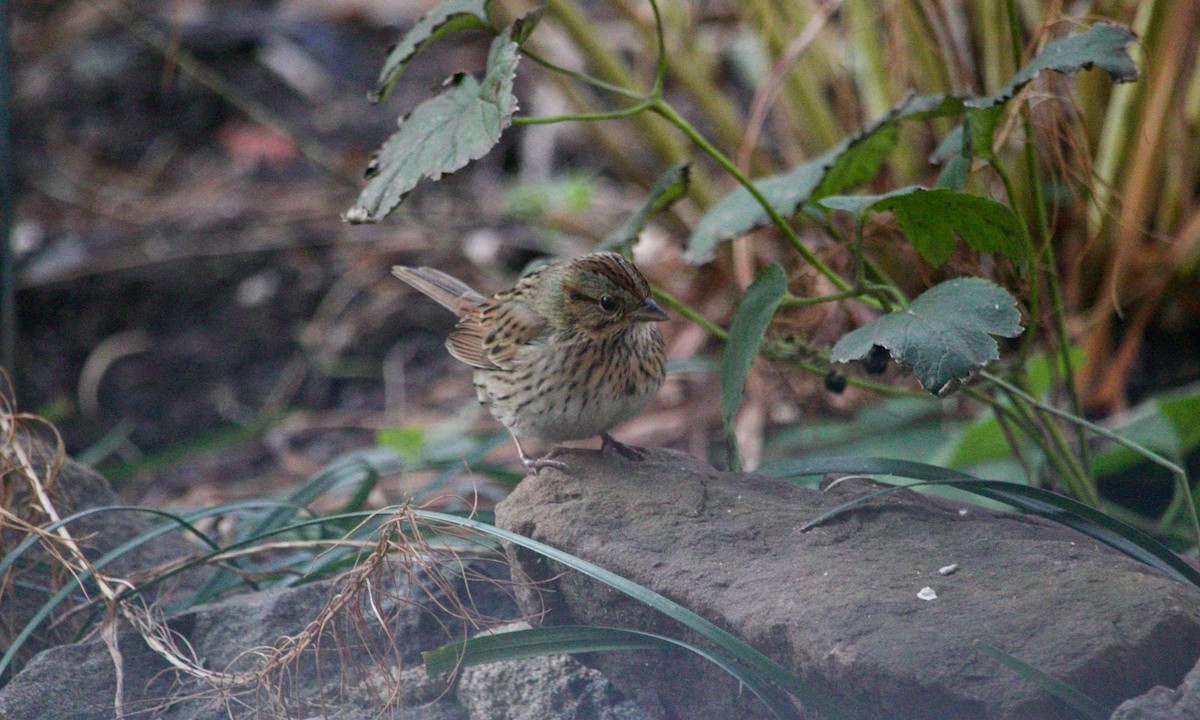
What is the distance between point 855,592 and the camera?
2.27 meters

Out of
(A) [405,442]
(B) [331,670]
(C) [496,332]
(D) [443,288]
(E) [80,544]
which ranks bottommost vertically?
(A) [405,442]

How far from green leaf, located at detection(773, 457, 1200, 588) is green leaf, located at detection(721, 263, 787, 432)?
0.32 m

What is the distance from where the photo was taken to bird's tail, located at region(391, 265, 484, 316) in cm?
391

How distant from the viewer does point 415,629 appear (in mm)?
2707

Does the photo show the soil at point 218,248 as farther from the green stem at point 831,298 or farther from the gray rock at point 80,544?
the green stem at point 831,298

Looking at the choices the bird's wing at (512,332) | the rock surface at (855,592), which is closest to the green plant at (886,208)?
the rock surface at (855,592)

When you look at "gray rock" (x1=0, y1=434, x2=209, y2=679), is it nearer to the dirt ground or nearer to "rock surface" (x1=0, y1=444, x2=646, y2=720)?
"rock surface" (x1=0, y1=444, x2=646, y2=720)

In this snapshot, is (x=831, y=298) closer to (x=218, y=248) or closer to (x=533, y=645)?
(x=533, y=645)

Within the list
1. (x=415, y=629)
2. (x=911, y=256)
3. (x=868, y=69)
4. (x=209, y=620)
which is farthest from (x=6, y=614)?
(x=868, y=69)

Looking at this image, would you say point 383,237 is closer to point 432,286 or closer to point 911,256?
point 432,286

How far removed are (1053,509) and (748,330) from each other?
29.8 inches

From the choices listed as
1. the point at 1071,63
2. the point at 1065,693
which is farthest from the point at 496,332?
the point at 1065,693

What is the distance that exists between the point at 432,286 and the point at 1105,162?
235cm

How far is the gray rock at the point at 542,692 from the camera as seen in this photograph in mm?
2391
